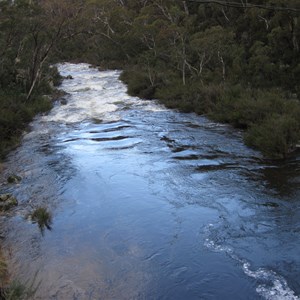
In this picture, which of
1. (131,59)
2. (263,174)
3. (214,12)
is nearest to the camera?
(263,174)

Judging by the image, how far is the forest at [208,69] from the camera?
18.2 metres

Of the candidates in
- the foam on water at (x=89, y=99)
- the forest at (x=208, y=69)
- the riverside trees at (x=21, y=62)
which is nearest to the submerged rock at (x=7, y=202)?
the forest at (x=208, y=69)

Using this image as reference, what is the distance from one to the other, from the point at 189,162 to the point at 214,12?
940 inches

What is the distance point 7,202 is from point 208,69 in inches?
783

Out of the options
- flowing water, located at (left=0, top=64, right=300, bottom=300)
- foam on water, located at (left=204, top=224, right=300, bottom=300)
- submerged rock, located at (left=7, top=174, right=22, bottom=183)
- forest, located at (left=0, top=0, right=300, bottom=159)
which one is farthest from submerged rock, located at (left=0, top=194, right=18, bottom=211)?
foam on water, located at (left=204, top=224, right=300, bottom=300)

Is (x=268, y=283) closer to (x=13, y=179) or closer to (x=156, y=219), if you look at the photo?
(x=156, y=219)

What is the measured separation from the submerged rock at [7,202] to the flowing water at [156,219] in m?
0.24

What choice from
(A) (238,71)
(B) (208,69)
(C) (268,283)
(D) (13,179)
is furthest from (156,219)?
(B) (208,69)

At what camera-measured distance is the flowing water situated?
24.8ft

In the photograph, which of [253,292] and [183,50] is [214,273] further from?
[183,50]

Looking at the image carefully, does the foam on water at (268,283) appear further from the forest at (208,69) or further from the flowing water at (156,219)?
the forest at (208,69)

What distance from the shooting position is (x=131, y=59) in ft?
148

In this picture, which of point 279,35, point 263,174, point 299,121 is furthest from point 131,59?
point 263,174

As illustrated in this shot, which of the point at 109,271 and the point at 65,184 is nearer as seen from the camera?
the point at 109,271
